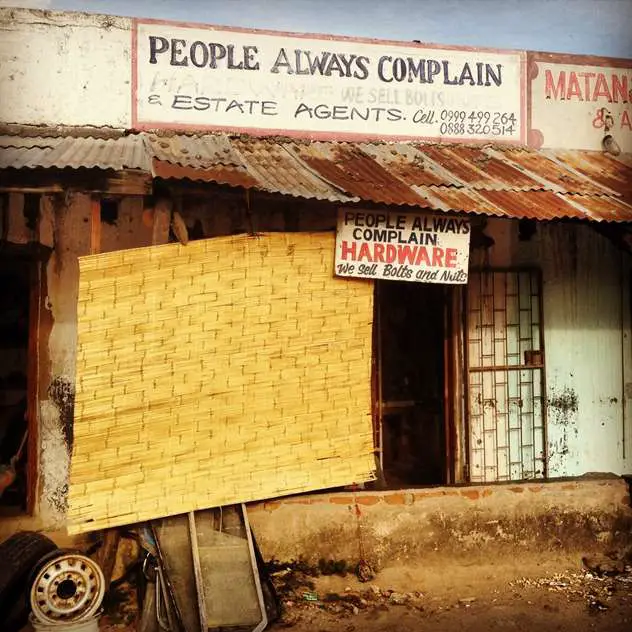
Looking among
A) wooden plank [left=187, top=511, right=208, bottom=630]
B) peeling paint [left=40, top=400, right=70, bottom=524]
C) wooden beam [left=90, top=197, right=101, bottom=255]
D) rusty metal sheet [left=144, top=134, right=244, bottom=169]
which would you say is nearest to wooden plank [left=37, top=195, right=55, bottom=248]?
rusty metal sheet [left=144, top=134, right=244, bottom=169]

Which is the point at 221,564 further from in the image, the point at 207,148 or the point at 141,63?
the point at 141,63

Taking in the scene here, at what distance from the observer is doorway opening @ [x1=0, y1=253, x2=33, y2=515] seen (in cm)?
671

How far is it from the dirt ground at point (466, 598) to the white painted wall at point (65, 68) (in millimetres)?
4325

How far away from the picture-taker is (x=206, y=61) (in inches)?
256

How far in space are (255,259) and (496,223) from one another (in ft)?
8.87

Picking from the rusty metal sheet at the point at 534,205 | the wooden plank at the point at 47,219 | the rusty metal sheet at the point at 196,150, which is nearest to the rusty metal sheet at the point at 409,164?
the rusty metal sheet at the point at 534,205

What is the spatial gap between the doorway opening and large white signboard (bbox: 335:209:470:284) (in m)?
3.15

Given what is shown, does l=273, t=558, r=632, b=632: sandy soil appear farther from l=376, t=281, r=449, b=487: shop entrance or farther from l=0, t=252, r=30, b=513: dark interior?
l=0, t=252, r=30, b=513: dark interior

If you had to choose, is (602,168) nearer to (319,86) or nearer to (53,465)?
(319,86)

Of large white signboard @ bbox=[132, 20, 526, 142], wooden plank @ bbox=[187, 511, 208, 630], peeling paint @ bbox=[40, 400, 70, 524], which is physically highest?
large white signboard @ bbox=[132, 20, 526, 142]

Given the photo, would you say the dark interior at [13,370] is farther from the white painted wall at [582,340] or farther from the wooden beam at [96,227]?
the white painted wall at [582,340]

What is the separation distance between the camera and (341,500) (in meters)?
5.86

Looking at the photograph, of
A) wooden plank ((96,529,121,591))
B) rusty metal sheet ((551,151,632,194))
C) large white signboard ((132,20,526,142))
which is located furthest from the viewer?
rusty metal sheet ((551,151,632,194))

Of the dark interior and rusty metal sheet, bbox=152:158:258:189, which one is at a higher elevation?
rusty metal sheet, bbox=152:158:258:189
